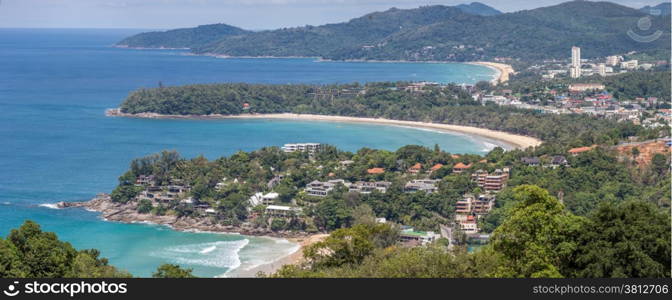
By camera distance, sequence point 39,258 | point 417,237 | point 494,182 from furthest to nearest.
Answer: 1. point 494,182
2. point 417,237
3. point 39,258

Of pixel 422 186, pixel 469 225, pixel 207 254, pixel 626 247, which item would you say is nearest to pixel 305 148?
pixel 422 186

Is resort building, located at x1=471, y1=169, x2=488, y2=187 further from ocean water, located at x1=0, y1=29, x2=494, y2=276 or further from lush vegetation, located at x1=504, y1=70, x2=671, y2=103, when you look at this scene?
lush vegetation, located at x1=504, y1=70, x2=671, y2=103

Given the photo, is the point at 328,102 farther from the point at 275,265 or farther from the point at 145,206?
the point at 275,265

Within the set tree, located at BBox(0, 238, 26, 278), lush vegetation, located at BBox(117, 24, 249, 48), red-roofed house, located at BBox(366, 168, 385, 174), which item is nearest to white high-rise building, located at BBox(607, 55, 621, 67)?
red-roofed house, located at BBox(366, 168, 385, 174)

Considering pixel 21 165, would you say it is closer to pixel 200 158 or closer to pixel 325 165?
pixel 200 158

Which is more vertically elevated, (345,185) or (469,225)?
(345,185)

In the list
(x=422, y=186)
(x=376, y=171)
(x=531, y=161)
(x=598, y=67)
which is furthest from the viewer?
(x=598, y=67)
